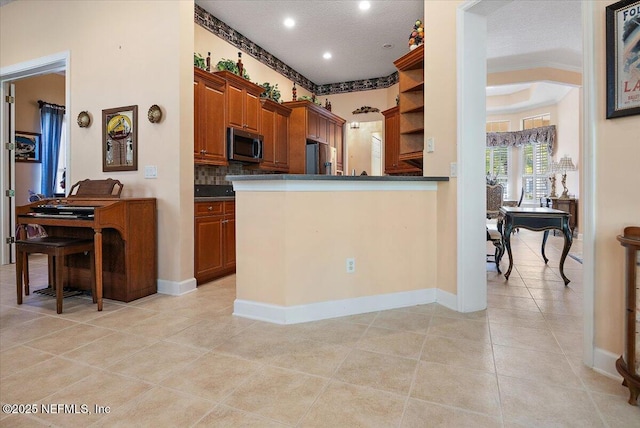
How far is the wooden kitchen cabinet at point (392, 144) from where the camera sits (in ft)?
17.6

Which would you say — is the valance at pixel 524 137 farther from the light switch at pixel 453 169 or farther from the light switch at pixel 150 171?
the light switch at pixel 150 171

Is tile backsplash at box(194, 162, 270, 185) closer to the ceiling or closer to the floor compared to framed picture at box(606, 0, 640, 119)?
closer to the floor

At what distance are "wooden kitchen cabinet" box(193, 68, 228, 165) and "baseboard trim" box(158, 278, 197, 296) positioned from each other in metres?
1.26

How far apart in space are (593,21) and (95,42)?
165 inches

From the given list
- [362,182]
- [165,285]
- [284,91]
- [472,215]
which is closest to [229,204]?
[165,285]

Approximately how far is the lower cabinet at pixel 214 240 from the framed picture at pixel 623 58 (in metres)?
3.23

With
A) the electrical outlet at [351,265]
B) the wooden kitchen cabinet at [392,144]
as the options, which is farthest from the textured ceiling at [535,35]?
the electrical outlet at [351,265]

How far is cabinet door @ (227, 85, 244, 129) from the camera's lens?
13.2 ft

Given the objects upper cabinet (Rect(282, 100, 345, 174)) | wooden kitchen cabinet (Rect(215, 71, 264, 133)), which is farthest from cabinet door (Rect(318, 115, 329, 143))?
wooden kitchen cabinet (Rect(215, 71, 264, 133))

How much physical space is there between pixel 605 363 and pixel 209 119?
3800 mm

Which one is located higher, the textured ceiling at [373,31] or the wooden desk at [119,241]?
the textured ceiling at [373,31]

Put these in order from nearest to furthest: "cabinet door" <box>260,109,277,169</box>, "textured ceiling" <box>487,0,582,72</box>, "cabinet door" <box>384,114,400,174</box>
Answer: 1. "textured ceiling" <box>487,0,582,72</box>
2. "cabinet door" <box>260,109,277,169</box>
3. "cabinet door" <box>384,114,400,174</box>

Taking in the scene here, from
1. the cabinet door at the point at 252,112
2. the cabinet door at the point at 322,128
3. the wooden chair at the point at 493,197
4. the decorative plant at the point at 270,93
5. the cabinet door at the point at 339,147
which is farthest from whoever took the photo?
the cabinet door at the point at 339,147

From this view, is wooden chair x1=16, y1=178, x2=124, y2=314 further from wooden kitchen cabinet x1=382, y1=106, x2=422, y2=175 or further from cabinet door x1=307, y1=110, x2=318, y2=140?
wooden kitchen cabinet x1=382, y1=106, x2=422, y2=175
